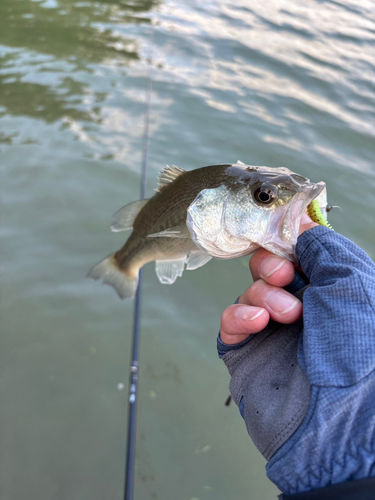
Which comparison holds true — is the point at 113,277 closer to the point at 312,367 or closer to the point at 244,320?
the point at 244,320

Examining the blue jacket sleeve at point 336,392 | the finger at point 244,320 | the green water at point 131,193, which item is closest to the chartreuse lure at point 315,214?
the blue jacket sleeve at point 336,392

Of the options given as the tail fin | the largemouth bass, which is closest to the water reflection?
the tail fin

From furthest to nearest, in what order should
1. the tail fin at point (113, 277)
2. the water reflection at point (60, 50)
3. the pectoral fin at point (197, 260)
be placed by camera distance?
the water reflection at point (60, 50), the tail fin at point (113, 277), the pectoral fin at point (197, 260)

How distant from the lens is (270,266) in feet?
4.07

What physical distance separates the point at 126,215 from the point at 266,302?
946 mm

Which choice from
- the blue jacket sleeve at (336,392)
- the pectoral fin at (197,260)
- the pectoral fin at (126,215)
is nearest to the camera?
the blue jacket sleeve at (336,392)

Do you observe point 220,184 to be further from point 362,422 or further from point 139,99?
point 139,99

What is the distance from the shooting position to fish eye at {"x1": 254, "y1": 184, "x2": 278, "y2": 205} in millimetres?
1290

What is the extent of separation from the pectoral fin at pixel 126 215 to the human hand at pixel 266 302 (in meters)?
0.79

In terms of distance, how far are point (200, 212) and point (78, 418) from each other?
5.78ft

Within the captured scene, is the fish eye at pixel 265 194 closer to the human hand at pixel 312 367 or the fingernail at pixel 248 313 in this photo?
the human hand at pixel 312 367

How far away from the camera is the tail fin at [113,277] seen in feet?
7.41

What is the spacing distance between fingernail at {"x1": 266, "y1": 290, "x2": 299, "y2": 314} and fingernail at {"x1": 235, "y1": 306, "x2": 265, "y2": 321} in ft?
0.14

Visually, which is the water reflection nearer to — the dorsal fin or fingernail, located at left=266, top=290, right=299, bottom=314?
the dorsal fin
